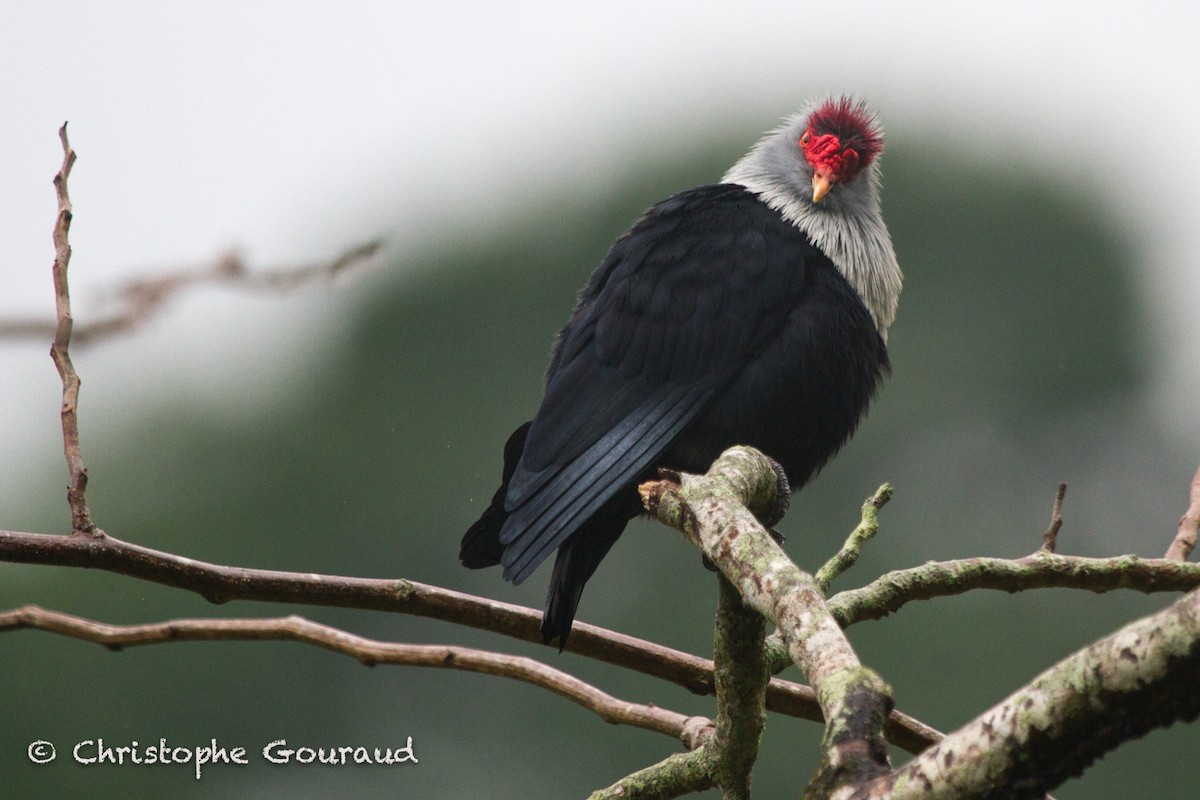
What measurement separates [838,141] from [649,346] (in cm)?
94

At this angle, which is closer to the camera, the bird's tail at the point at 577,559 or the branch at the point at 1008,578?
the branch at the point at 1008,578

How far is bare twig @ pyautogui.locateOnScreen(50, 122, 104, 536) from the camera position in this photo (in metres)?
2.19

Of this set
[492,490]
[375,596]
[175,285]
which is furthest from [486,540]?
[492,490]

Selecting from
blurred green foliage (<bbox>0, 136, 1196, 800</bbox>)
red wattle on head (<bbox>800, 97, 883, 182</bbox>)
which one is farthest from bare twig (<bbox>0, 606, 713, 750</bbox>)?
blurred green foliage (<bbox>0, 136, 1196, 800</bbox>)

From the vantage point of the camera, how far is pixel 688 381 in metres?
3.47

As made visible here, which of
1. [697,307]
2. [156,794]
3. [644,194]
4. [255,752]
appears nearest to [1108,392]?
[644,194]

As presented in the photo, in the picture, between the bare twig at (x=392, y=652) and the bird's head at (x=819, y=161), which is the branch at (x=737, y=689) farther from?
the bird's head at (x=819, y=161)

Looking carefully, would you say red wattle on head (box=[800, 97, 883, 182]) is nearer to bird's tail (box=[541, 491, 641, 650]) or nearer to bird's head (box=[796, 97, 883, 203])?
bird's head (box=[796, 97, 883, 203])

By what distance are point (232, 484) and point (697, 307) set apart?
1314cm

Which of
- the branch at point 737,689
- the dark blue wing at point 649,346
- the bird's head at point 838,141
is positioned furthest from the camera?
the bird's head at point 838,141

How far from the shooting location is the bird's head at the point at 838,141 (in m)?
3.92

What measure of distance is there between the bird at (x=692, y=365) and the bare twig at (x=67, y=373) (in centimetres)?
114

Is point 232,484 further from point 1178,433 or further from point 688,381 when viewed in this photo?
point 688,381

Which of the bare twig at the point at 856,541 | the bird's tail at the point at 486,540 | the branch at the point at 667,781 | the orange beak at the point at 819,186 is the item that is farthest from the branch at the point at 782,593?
the orange beak at the point at 819,186
